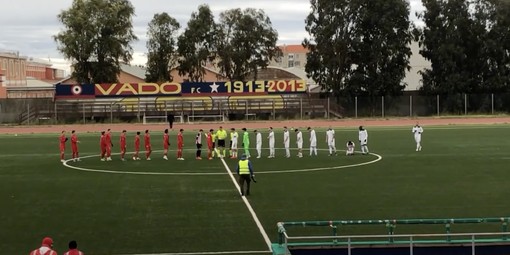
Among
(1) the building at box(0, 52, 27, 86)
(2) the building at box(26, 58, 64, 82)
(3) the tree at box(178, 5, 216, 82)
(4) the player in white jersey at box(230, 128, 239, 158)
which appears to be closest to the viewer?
(4) the player in white jersey at box(230, 128, 239, 158)

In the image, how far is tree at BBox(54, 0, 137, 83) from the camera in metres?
78.6

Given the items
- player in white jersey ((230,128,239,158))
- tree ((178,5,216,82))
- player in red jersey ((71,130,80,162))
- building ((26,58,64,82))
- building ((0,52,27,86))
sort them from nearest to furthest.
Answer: player in red jersey ((71,130,80,162)), player in white jersey ((230,128,239,158)), tree ((178,5,216,82)), building ((0,52,27,86)), building ((26,58,64,82))

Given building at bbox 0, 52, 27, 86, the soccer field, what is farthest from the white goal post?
building at bbox 0, 52, 27, 86

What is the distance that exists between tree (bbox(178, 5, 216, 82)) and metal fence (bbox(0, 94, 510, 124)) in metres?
13.1

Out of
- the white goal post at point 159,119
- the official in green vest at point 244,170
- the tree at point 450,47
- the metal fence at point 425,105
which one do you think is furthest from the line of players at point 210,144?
the tree at point 450,47

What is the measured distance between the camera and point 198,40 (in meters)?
84.4

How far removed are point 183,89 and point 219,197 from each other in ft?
179

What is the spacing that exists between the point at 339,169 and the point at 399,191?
6.69 metres

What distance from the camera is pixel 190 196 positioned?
2105 cm

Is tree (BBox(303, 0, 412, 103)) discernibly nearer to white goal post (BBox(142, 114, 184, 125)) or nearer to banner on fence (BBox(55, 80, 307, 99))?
banner on fence (BBox(55, 80, 307, 99))

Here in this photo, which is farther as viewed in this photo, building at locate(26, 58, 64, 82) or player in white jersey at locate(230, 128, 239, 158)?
building at locate(26, 58, 64, 82)

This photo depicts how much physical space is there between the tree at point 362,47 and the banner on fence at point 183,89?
5290 millimetres

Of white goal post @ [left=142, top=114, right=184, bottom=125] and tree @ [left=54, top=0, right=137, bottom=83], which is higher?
tree @ [left=54, top=0, right=137, bottom=83]

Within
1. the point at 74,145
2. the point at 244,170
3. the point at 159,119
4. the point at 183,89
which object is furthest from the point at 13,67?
the point at 244,170
